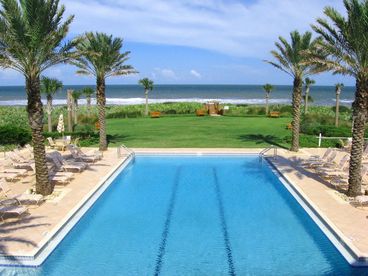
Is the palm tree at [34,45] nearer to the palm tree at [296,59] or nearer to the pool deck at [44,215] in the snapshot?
the pool deck at [44,215]

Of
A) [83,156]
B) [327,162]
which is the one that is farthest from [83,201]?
[327,162]

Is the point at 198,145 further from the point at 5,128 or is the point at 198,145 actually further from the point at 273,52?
the point at 5,128

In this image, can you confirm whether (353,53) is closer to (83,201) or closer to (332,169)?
(332,169)

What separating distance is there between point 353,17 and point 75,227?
408 inches

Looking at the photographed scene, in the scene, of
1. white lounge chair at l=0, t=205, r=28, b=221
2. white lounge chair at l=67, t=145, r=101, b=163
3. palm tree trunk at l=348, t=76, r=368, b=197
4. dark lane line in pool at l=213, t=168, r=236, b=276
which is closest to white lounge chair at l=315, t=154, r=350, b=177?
palm tree trunk at l=348, t=76, r=368, b=197

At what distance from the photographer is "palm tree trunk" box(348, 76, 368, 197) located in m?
13.0

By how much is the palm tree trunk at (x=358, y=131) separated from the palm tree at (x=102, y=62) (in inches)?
502

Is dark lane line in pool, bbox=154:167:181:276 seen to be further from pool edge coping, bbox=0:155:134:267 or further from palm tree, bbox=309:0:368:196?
palm tree, bbox=309:0:368:196

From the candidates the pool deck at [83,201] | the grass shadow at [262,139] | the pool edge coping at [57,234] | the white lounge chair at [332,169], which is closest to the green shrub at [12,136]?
the pool deck at [83,201]

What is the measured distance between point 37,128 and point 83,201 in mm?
2772

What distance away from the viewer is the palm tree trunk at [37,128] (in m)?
12.9

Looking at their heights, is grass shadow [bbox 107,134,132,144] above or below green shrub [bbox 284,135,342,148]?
below

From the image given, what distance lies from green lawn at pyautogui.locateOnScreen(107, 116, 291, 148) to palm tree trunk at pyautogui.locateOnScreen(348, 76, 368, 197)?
1078cm

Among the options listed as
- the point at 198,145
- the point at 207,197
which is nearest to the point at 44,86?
the point at 198,145
